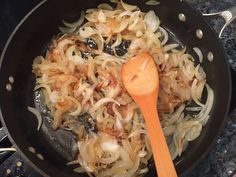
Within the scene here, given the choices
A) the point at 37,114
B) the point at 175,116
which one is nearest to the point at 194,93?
the point at 175,116

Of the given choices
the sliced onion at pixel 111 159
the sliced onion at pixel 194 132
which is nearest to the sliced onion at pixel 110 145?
the sliced onion at pixel 111 159

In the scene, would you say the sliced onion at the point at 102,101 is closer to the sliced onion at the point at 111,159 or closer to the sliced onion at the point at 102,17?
the sliced onion at the point at 111,159

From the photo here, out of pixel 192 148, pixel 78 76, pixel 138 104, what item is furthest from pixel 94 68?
pixel 192 148

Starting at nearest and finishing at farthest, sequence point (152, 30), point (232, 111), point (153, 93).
Answer: point (153, 93)
point (232, 111)
point (152, 30)

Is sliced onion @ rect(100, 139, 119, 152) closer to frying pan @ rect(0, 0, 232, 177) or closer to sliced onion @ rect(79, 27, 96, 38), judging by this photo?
frying pan @ rect(0, 0, 232, 177)

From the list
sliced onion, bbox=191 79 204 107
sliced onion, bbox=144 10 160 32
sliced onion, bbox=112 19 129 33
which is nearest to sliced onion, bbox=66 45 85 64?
sliced onion, bbox=112 19 129 33

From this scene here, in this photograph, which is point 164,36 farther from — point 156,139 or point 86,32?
point 156,139

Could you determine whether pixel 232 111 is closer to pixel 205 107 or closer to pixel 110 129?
pixel 205 107
